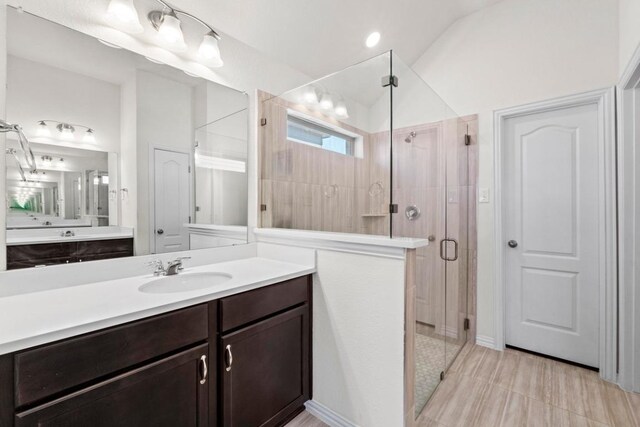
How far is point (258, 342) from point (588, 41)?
2937 millimetres

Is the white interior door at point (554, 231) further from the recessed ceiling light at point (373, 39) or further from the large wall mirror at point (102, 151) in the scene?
the large wall mirror at point (102, 151)

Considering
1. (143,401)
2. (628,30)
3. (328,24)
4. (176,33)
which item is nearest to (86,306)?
(143,401)

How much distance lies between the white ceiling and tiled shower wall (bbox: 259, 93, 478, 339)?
0.42m

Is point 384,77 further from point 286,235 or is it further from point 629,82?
point 629,82

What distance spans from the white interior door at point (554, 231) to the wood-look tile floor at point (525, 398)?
0.85 feet

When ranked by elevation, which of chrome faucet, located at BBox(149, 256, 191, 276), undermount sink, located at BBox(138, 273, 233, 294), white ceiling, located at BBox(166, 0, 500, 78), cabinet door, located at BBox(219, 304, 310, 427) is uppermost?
white ceiling, located at BBox(166, 0, 500, 78)

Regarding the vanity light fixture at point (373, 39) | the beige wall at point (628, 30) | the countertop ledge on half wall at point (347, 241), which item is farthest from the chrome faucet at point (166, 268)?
the beige wall at point (628, 30)

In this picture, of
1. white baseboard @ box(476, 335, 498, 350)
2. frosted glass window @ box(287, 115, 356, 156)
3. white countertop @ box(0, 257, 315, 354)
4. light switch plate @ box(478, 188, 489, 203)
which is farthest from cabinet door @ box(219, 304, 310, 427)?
light switch plate @ box(478, 188, 489, 203)

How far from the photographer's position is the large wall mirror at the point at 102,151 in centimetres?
125

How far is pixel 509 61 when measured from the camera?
2.37 metres

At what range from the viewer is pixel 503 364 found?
2.21 metres

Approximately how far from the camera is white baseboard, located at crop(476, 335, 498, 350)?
2.45 m

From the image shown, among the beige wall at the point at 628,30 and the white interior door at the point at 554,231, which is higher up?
the beige wall at the point at 628,30

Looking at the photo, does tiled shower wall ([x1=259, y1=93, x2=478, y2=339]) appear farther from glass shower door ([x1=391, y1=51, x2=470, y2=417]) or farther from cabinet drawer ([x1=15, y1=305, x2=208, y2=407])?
cabinet drawer ([x1=15, y1=305, x2=208, y2=407])
